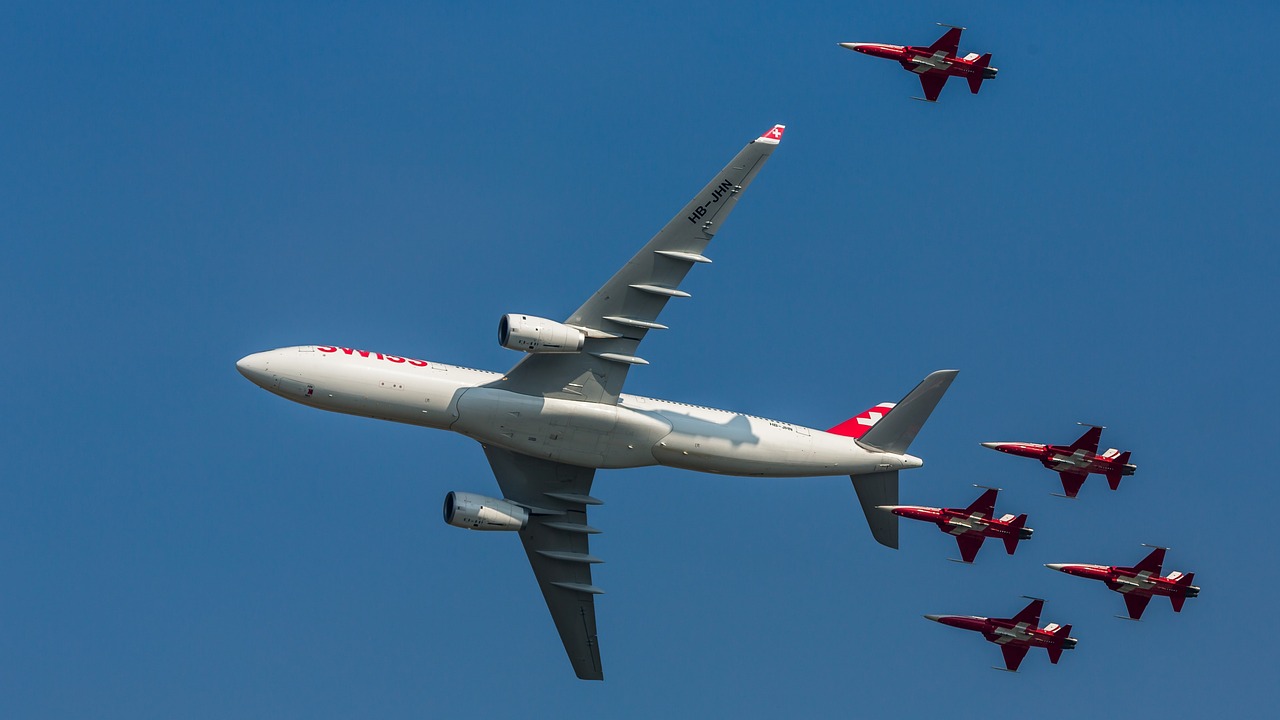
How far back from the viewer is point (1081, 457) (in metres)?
74.8

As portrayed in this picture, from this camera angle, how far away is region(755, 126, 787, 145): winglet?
2709 inches

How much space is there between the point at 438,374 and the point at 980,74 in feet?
84.4

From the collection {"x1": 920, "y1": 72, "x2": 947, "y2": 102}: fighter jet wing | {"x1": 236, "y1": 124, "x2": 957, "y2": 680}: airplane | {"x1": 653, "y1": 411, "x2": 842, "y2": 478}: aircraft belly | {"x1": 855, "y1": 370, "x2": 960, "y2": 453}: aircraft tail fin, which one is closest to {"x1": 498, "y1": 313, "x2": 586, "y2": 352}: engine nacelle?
A: {"x1": 236, "y1": 124, "x2": 957, "y2": 680}: airplane

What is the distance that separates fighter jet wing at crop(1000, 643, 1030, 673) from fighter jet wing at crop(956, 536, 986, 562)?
14.3ft

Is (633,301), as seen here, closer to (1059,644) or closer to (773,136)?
(773,136)

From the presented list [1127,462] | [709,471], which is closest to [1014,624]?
[1127,462]

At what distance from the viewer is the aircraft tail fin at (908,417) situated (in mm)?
74188

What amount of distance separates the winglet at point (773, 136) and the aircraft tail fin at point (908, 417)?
1308cm

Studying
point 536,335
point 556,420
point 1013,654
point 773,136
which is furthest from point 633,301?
point 1013,654

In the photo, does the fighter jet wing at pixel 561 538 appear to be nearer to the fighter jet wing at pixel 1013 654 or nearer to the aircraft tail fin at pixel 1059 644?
the fighter jet wing at pixel 1013 654

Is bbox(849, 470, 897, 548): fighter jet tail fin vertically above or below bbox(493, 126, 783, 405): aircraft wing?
below

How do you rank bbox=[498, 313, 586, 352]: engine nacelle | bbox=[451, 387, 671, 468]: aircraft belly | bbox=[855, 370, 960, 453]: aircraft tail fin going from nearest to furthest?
bbox=[498, 313, 586, 352]: engine nacelle → bbox=[451, 387, 671, 468]: aircraft belly → bbox=[855, 370, 960, 453]: aircraft tail fin

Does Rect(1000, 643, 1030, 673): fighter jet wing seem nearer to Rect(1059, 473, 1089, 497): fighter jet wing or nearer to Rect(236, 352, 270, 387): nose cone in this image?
Rect(1059, 473, 1089, 497): fighter jet wing

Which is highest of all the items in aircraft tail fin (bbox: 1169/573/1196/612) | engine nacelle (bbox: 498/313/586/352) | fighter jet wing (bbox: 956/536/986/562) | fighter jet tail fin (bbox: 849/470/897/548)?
engine nacelle (bbox: 498/313/586/352)
